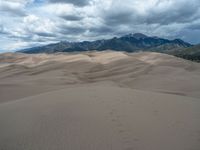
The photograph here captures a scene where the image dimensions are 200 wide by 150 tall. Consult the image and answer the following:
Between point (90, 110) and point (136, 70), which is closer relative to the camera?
point (90, 110)

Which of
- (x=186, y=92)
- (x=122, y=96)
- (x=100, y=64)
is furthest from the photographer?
(x=100, y=64)

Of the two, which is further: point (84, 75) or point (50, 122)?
point (84, 75)

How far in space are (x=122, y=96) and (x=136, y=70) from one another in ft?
28.0

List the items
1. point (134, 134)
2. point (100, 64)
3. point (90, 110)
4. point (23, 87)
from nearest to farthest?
point (134, 134), point (90, 110), point (23, 87), point (100, 64)

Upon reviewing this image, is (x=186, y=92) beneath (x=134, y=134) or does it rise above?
beneath

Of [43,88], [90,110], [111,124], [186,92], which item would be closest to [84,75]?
[43,88]

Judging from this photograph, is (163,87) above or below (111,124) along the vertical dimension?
below

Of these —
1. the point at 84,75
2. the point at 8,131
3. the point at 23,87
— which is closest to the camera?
the point at 8,131

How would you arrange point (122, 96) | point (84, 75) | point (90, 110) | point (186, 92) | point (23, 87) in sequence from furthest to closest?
point (84, 75), point (23, 87), point (186, 92), point (122, 96), point (90, 110)

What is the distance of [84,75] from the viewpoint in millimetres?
15211

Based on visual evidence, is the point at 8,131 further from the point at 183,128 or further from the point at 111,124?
the point at 183,128

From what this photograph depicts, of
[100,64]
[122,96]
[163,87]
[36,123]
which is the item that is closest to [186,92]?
[163,87]

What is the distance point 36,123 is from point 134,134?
2087 millimetres

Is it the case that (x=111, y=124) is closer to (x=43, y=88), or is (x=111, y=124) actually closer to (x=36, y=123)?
(x=36, y=123)
